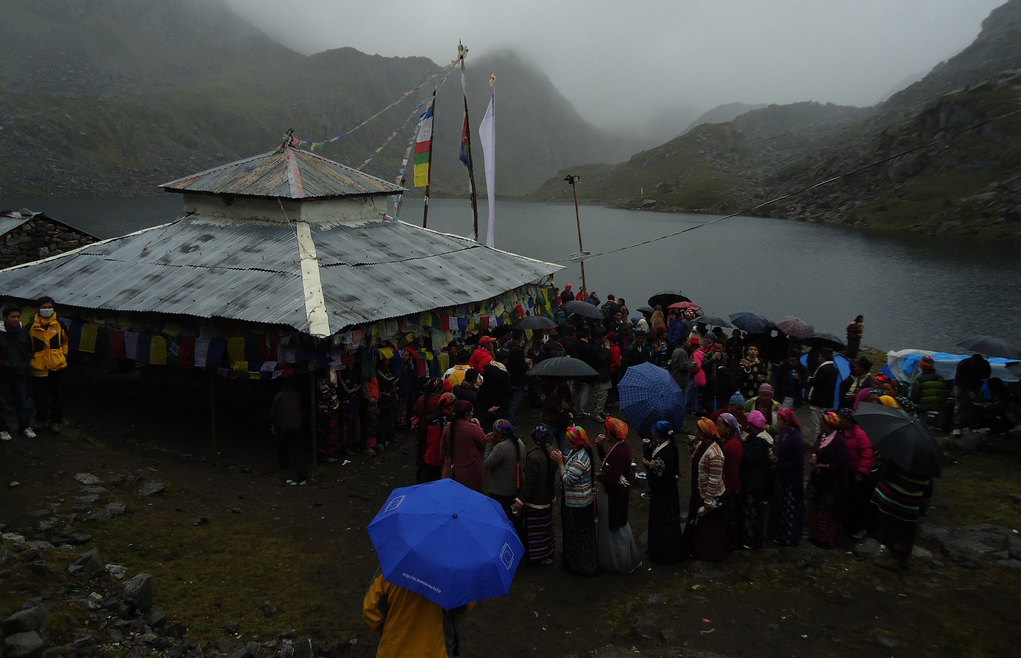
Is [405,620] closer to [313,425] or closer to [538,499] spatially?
[538,499]

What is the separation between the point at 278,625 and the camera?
6.88m

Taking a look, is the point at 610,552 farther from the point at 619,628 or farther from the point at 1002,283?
the point at 1002,283

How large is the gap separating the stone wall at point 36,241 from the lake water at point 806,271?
24758mm

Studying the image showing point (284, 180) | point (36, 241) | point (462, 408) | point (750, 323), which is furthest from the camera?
point (36, 241)

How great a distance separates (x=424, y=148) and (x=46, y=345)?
14.5 m

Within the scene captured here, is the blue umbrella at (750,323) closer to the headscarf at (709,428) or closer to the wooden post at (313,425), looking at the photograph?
the headscarf at (709,428)

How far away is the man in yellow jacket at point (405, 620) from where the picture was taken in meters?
4.76

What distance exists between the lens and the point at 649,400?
9.38m

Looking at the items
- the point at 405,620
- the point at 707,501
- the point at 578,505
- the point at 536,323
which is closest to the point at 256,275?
the point at 536,323

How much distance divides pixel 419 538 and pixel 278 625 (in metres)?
3.44

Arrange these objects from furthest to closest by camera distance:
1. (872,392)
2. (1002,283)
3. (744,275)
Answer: (744,275), (1002,283), (872,392)

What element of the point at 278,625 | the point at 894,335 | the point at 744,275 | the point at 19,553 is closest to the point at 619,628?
the point at 278,625

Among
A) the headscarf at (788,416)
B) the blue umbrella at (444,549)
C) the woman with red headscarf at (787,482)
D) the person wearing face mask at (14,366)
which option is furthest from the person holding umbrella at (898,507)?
the person wearing face mask at (14,366)

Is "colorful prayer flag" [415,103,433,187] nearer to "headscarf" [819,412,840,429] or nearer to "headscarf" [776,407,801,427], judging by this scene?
"headscarf" [776,407,801,427]
